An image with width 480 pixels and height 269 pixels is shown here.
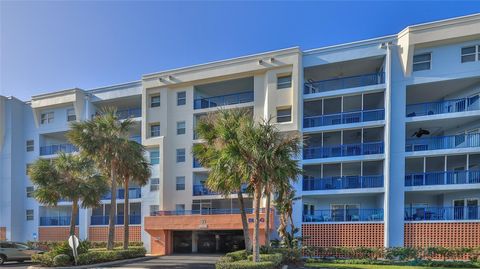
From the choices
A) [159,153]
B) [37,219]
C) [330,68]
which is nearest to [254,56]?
[330,68]

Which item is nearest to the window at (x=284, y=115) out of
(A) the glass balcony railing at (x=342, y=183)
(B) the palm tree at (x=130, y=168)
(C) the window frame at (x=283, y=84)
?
(C) the window frame at (x=283, y=84)

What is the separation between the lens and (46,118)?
38.1 m

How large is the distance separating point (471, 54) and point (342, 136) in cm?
1064

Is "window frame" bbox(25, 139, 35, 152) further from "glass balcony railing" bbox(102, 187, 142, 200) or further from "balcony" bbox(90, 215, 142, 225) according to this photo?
"glass balcony railing" bbox(102, 187, 142, 200)

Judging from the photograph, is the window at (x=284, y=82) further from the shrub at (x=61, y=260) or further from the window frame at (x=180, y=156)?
the shrub at (x=61, y=260)

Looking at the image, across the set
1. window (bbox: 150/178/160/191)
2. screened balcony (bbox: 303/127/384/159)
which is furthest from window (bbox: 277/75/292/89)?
window (bbox: 150/178/160/191)

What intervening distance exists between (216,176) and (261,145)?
2888mm

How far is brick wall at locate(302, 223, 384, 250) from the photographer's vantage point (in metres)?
24.5

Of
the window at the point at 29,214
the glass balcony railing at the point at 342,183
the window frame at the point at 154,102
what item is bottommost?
the window at the point at 29,214

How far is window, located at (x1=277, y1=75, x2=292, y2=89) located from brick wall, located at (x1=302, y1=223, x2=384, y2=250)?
11322 millimetres

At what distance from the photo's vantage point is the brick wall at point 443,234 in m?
22.5

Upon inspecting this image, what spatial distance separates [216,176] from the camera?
57.4 ft

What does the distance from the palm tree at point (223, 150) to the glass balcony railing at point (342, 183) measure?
30.0 ft

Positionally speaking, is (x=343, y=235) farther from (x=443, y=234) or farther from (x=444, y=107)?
(x=444, y=107)
